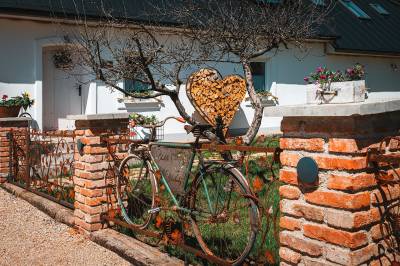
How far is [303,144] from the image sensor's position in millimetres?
2480

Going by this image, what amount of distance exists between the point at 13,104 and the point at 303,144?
25.6 ft

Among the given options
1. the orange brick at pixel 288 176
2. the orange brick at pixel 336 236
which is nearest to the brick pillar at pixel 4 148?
the orange brick at pixel 288 176

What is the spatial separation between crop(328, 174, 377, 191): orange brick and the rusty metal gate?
4175 mm

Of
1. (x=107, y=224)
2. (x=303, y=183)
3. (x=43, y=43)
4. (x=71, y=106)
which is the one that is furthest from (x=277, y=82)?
(x=303, y=183)

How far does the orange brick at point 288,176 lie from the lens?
253cm

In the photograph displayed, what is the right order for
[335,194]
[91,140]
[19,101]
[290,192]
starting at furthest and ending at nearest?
[19,101]
[91,140]
[290,192]
[335,194]

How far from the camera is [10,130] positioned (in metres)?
7.52

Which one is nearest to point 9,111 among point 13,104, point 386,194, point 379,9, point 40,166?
point 13,104

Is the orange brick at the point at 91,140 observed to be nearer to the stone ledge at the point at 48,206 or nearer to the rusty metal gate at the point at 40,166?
the stone ledge at the point at 48,206

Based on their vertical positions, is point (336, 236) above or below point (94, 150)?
below

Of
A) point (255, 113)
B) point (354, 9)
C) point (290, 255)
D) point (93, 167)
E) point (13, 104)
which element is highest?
point (354, 9)

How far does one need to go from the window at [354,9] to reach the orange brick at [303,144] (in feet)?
58.6

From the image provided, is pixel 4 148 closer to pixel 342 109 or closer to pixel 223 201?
pixel 223 201

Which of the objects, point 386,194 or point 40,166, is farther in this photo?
point 40,166
